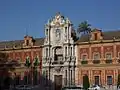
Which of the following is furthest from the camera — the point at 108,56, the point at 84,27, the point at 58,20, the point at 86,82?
the point at 84,27

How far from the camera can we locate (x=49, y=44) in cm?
5662

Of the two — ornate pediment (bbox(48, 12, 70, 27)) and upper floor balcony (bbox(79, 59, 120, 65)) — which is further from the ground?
ornate pediment (bbox(48, 12, 70, 27))

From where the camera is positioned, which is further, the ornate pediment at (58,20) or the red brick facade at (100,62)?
the ornate pediment at (58,20)

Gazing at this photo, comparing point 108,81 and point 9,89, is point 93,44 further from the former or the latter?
point 9,89

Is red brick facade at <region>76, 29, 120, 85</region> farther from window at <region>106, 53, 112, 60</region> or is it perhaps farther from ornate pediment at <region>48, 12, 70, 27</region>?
ornate pediment at <region>48, 12, 70, 27</region>

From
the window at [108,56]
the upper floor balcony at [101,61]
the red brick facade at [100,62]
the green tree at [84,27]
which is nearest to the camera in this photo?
the upper floor balcony at [101,61]

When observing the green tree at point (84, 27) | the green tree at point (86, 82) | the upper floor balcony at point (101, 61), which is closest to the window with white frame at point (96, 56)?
the upper floor balcony at point (101, 61)

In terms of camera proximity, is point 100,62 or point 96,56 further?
point 96,56

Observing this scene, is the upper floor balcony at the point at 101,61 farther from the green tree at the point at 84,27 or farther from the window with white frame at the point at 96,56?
the green tree at the point at 84,27

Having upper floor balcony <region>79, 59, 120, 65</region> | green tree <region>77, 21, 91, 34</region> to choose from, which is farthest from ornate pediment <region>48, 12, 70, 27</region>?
green tree <region>77, 21, 91, 34</region>

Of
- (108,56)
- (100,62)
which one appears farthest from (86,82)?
(108,56)

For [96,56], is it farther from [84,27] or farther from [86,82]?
[84,27]

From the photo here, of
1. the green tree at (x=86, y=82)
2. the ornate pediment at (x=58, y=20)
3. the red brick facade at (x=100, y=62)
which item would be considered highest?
the ornate pediment at (x=58, y=20)

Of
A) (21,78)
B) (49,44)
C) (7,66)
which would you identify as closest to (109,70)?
(49,44)
